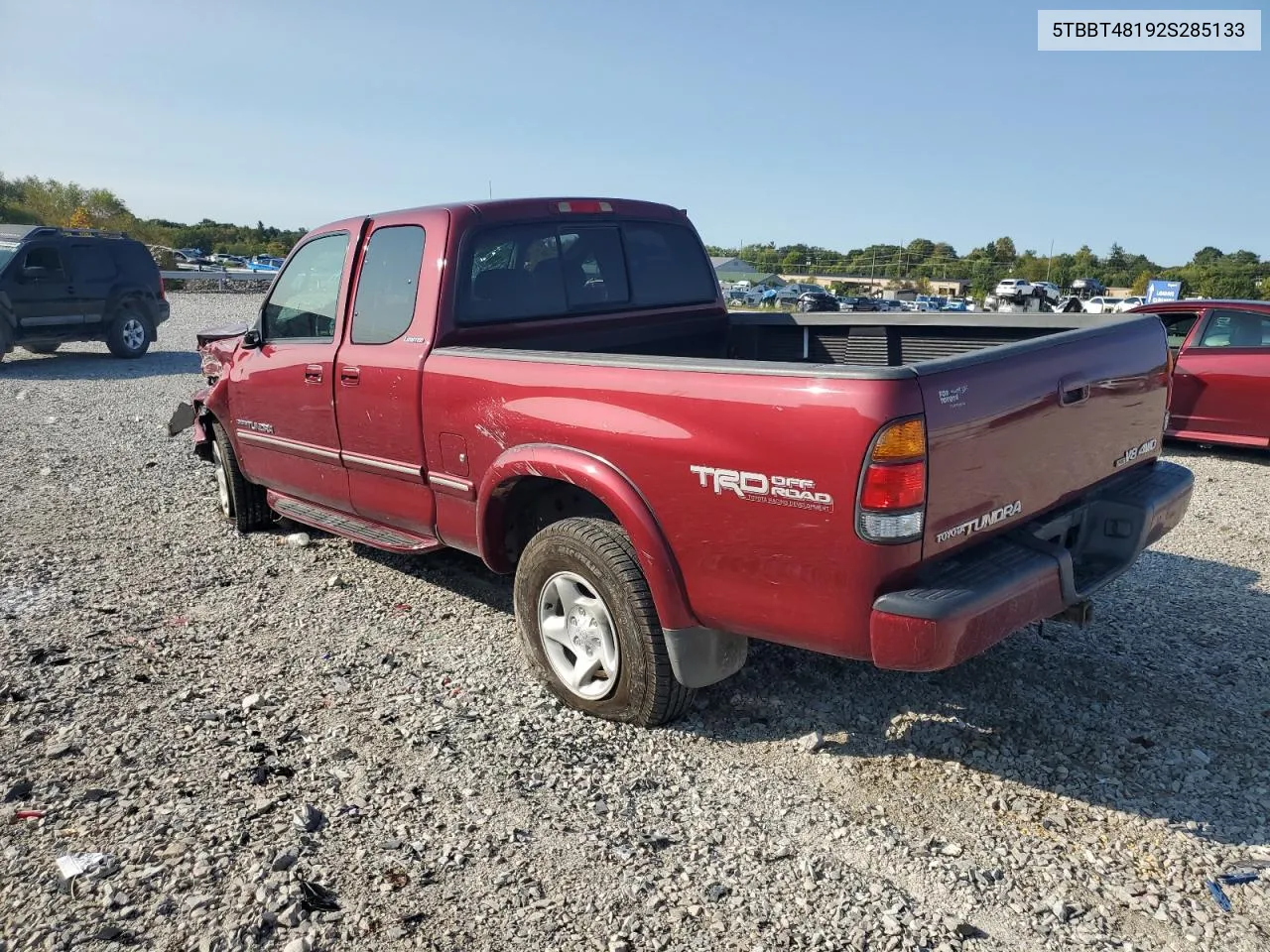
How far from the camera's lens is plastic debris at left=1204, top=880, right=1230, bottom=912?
2594 mm

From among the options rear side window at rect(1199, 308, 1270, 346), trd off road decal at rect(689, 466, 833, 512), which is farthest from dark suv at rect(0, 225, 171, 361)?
rear side window at rect(1199, 308, 1270, 346)

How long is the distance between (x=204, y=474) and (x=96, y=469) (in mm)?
1012

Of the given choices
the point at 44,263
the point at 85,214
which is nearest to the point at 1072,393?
the point at 44,263

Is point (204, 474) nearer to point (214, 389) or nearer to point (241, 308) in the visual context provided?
point (214, 389)

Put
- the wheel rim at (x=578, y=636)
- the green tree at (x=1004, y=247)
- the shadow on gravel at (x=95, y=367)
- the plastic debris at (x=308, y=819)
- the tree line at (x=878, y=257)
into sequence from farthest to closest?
the green tree at (x=1004, y=247) < the tree line at (x=878, y=257) < the shadow on gravel at (x=95, y=367) < the wheel rim at (x=578, y=636) < the plastic debris at (x=308, y=819)

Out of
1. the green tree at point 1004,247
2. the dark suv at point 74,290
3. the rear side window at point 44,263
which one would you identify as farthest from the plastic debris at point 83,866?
the green tree at point 1004,247

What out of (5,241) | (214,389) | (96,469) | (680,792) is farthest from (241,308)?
(680,792)

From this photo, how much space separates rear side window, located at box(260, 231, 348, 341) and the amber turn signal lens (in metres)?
3.21

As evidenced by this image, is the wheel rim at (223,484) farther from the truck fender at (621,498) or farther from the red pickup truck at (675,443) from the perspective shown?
the truck fender at (621,498)

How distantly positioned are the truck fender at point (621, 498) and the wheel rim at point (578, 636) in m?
0.34

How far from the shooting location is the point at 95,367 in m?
15.2

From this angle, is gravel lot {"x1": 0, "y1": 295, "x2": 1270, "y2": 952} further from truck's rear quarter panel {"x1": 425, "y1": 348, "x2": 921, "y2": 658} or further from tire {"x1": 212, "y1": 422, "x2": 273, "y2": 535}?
tire {"x1": 212, "y1": 422, "x2": 273, "y2": 535}

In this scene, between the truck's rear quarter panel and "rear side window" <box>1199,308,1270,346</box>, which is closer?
the truck's rear quarter panel

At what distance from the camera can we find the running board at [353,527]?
177 inches
